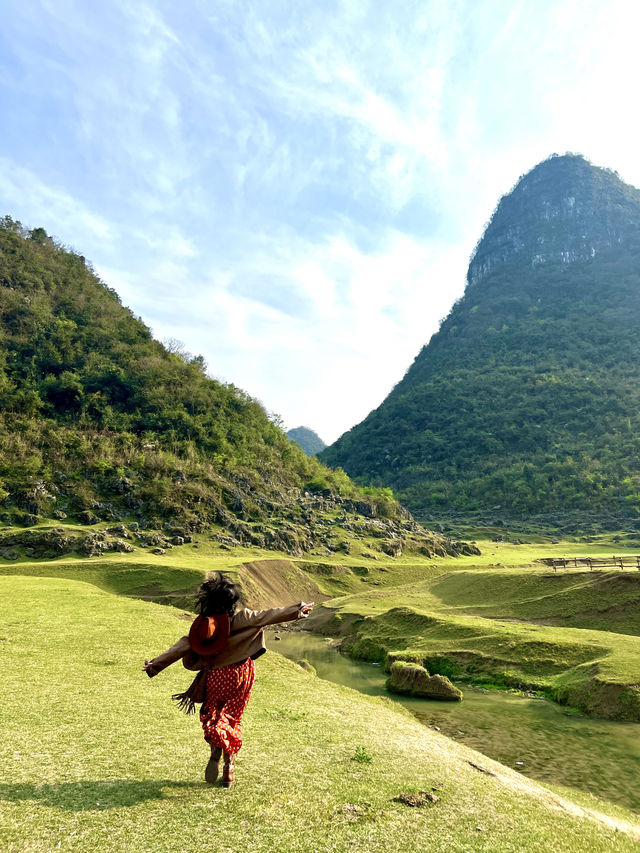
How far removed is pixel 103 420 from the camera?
7006cm

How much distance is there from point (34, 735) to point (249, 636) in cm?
422

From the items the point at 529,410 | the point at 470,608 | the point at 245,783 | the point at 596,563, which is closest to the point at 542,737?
the point at 245,783

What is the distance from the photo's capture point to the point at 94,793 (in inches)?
227

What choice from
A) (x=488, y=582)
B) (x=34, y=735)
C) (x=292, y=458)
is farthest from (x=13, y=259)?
Answer: (x=34, y=735)

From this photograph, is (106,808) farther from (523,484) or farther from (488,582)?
(523,484)

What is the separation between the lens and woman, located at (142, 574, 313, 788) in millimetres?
6312

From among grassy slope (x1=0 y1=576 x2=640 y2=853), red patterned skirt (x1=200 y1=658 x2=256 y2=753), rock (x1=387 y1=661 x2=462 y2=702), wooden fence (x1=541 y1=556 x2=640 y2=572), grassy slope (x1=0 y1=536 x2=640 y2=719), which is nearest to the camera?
grassy slope (x1=0 y1=576 x2=640 y2=853)

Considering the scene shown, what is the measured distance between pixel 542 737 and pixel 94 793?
582 inches

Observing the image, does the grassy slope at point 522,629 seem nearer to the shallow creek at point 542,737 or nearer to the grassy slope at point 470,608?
the grassy slope at point 470,608

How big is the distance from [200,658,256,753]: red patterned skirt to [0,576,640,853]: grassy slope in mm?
566

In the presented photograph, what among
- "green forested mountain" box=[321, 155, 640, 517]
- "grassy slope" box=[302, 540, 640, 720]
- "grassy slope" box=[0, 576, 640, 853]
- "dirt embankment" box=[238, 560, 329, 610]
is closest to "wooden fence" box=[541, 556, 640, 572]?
"grassy slope" box=[302, 540, 640, 720]

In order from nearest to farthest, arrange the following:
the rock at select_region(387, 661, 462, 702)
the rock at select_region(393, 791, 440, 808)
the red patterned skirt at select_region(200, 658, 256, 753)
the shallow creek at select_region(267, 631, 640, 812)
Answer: the red patterned skirt at select_region(200, 658, 256, 753)
the rock at select_region(393, 791, 440, 808)
the shallow creek at select_region(267, 631, 640, 812)
the rock at select_region(387, 661, 462, 702)

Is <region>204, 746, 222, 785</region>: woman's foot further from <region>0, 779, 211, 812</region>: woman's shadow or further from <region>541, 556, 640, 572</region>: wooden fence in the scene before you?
<region>541, 556, 640, 572</region>: wooden fence

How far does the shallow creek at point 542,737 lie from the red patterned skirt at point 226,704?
977 centimetres
